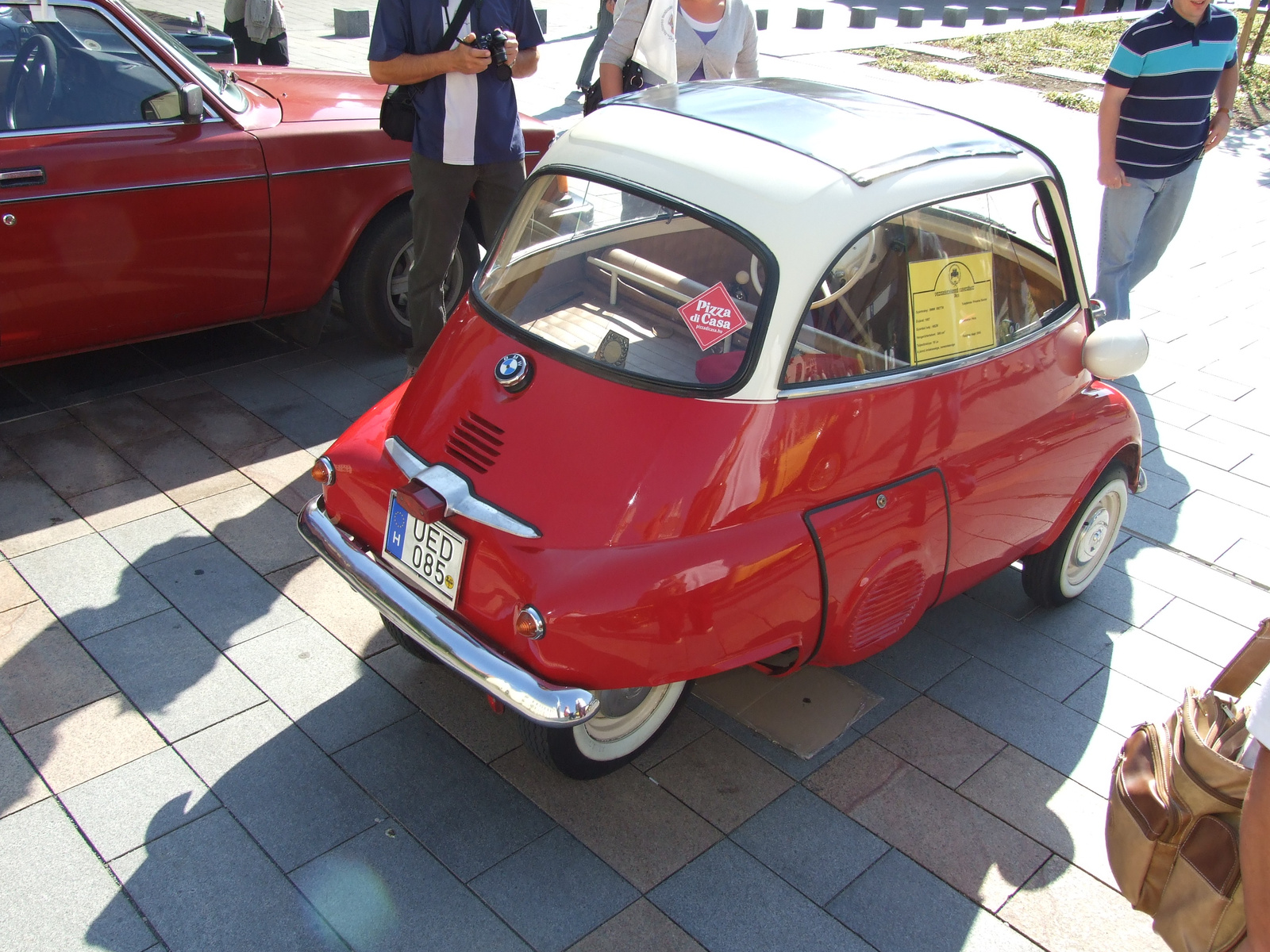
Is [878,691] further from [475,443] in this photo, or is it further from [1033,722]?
[475,443]

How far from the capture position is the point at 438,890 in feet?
9.14

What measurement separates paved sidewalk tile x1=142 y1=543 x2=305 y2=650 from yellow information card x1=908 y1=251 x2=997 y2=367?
2.34 metres

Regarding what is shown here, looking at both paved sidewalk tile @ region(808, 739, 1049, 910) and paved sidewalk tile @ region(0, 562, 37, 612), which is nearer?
paved sidewalk tile @ region(808, 739, 1049, 910)

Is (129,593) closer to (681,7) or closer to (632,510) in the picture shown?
(632,510)

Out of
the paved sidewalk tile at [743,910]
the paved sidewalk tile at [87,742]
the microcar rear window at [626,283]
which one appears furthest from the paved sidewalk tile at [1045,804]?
the paved sidewalk tile at [87,742]

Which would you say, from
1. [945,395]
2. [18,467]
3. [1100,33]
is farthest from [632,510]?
[1100,33]

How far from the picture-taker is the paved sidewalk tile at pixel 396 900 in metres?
2.65

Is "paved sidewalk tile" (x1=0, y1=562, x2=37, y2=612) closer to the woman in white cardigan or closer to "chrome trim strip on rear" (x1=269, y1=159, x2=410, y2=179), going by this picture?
"chrome trim strip on rear" (x1=269, y1=159, x2=410, y2=179)

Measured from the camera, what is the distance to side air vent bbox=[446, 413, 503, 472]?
2949mm

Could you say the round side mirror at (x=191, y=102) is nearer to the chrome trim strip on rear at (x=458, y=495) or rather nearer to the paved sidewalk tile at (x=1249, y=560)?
the chrome trim strip on rear at (x=458, y=495)

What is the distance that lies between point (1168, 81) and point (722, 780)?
4.45 m

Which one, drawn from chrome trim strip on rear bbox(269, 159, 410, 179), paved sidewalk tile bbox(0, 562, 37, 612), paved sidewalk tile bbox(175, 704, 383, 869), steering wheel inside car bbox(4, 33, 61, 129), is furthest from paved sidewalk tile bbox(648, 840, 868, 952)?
steering wheel inside car bbox(4, 33, 61, 129)

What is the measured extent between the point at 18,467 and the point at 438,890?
9.57 ft

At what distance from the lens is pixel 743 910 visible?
2795 mm
